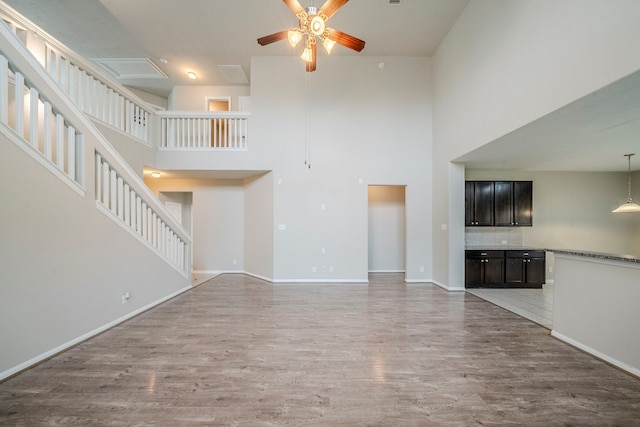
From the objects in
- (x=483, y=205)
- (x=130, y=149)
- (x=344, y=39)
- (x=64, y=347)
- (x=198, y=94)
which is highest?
(x=198, y=94)

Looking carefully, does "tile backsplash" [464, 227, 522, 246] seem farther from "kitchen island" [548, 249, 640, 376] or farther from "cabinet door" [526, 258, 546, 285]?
"kitchen island" [548, 249, 640, 376]

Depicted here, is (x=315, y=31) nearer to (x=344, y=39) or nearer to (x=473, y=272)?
(x=344, y=39)

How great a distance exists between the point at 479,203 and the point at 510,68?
120 inches

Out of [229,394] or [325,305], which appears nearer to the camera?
[229,394]

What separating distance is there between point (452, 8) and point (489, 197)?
3.75 metres

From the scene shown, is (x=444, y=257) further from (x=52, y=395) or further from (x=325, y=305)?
(x=52, y=395)

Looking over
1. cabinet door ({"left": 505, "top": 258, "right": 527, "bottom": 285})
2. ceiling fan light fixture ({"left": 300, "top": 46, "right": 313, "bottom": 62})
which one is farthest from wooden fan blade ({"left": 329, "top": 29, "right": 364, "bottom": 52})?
cabinet door ({"left": 505, "top": 258, "right": 527, "bottom": 285})

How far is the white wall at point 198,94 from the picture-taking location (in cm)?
741

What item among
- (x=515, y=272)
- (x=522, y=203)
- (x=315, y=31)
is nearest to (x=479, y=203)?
(x=522, y=203)

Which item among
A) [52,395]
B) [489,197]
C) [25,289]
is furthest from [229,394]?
[489,197]

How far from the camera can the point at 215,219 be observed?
277 inches

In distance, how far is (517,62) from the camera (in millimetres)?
3215

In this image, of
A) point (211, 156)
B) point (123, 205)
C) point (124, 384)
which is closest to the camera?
point (124, 384)

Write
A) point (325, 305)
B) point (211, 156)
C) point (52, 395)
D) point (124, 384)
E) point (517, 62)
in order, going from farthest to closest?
point (211, 156)
point (325, 305)
point (517, 62)
point (124, 384)
point (52, 395)
